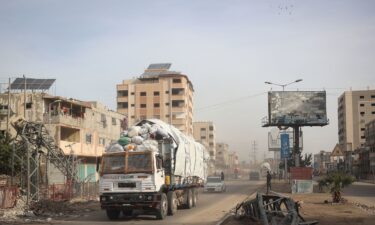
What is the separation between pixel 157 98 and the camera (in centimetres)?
11612

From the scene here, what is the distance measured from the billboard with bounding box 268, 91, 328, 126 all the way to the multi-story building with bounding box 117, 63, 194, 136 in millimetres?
49580

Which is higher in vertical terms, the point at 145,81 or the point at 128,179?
the point at 145,81

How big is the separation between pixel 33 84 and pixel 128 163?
4277 centimetres

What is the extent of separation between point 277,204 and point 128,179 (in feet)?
18.3

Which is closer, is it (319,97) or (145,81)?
(319,97)

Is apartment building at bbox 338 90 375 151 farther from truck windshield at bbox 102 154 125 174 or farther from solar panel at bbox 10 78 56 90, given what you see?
truck windshield at bbox 102 154 125 174

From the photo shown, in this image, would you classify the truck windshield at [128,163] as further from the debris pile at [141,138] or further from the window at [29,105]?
the window at [29,105]

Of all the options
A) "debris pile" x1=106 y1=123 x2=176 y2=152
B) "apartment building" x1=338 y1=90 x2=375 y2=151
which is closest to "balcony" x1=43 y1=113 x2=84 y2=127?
"debris pile" x1=106 y1=123 x2=176 y2=152

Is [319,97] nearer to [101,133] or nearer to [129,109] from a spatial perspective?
[101,133]

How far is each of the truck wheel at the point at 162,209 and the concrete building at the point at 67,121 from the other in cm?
2930

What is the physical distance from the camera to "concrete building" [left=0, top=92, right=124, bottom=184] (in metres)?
54.2

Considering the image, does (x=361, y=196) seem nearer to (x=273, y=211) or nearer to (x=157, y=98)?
(x=273, y=211)

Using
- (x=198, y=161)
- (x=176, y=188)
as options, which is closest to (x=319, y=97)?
(x=198, y=161)

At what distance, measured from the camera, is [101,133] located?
66688 millimetres
